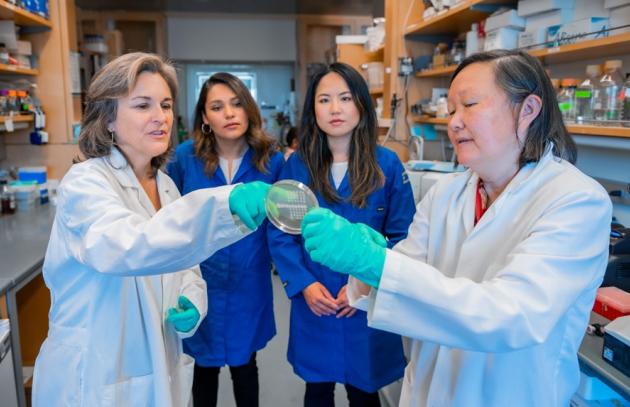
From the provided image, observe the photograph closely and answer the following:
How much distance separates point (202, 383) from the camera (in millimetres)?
1740

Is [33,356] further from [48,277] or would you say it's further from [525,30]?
[525,30]

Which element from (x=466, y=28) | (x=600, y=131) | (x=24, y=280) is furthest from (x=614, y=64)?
(x=24, y=280)

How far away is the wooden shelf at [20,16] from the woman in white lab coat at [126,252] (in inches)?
60.8

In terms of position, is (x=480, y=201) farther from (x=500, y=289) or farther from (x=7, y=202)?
(x=7, y=202)

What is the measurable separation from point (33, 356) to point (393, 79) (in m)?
2.56

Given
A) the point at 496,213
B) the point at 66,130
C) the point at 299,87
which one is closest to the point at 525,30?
the point at 496,213

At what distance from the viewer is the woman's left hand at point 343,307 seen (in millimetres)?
1454

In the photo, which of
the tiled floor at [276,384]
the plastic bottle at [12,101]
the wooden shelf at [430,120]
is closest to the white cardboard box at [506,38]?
the wooden shelf at [430,120]

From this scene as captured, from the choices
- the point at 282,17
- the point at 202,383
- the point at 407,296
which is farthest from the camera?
the point at 282,17

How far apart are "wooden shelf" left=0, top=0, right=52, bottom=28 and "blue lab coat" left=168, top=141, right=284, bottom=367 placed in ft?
4.67

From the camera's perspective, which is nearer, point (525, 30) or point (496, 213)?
point (496, 213)

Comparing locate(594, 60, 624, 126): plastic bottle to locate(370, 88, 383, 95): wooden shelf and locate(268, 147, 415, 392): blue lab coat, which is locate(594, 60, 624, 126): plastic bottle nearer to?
locate(268, 147, 415, 392): blue lab coat

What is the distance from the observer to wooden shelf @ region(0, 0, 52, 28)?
7.60ft

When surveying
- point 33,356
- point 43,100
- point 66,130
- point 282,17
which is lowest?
point 33,356
